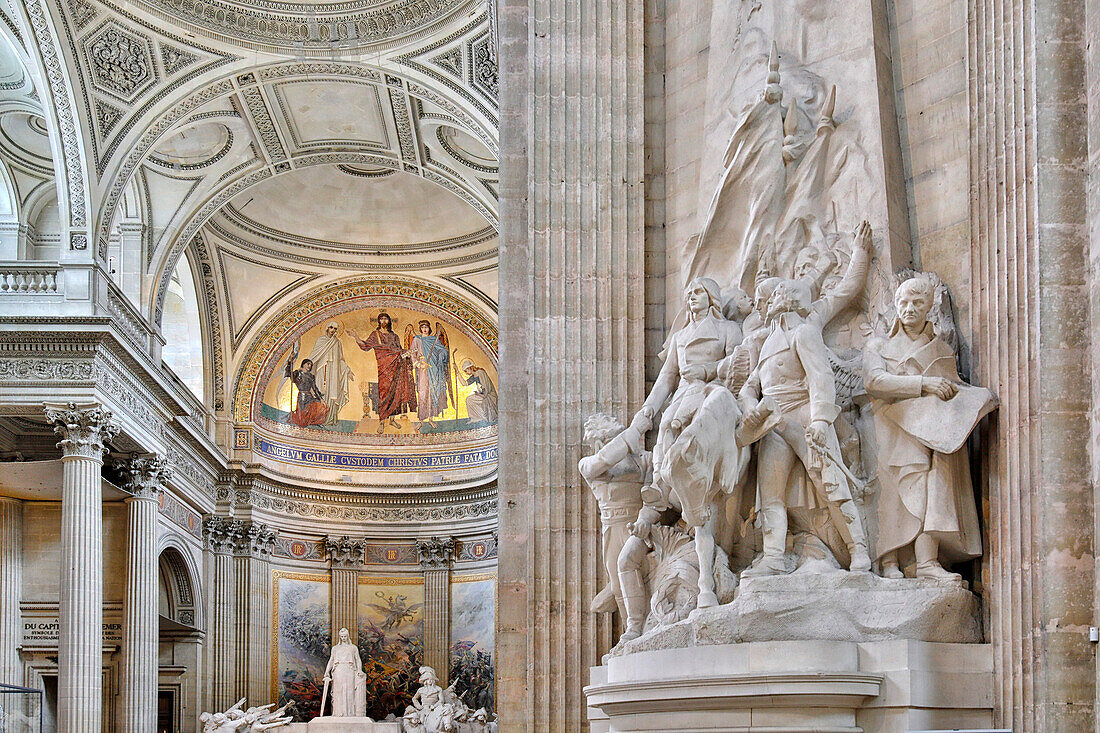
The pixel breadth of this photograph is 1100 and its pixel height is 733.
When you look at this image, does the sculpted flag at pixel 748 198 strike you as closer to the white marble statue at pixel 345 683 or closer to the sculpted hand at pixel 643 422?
the sculpted hand at pixel 643 422

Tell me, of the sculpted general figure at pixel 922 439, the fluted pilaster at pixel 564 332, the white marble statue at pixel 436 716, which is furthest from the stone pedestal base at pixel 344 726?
the sculpted general figure at pixel 922 439

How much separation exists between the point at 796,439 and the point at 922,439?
52cm

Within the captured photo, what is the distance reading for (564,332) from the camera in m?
7.75

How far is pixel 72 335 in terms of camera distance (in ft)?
63.0

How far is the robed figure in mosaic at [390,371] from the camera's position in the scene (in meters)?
29.3

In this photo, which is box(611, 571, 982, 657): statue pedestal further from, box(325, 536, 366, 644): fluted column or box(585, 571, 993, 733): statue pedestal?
box(325, 536, 366, 644): fluted column

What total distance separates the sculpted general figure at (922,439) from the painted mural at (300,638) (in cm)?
2333

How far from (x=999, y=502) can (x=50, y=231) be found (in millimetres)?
20182

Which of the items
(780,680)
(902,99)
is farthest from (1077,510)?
(902,99)

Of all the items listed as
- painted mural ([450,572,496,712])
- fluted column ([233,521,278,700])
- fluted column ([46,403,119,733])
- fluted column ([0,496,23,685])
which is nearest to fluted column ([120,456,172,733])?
fluted column ([46,403,119,733])

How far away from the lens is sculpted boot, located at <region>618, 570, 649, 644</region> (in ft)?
21.7

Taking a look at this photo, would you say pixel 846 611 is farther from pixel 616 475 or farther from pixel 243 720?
pixel 243 720

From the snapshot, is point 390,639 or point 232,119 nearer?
point 232,119

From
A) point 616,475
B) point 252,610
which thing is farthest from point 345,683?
point 616,475
